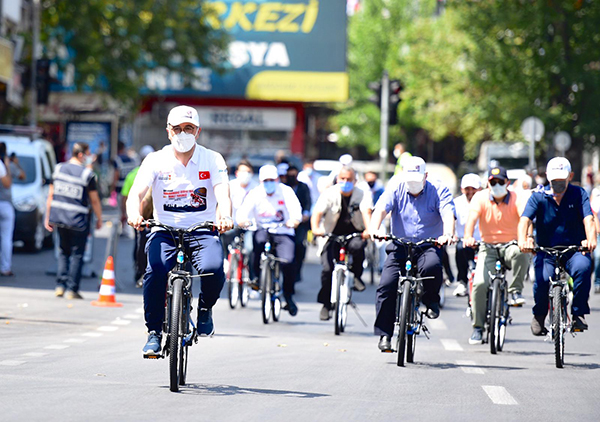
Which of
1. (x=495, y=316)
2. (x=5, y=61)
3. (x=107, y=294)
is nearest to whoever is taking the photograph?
(x=495, y=316)

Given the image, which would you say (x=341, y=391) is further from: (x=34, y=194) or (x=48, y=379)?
(x=34, y=194)

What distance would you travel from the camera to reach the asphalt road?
795cm

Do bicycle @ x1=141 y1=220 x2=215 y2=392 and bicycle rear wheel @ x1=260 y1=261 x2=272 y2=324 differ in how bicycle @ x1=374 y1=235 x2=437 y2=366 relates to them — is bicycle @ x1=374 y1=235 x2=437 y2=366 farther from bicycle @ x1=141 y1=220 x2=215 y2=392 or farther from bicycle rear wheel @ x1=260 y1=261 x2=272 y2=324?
bicycle rear wheel @ x1=260 y1=261 x2=272 y2=324

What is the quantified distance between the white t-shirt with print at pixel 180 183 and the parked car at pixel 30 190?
13251mm

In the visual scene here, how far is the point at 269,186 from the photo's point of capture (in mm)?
15141

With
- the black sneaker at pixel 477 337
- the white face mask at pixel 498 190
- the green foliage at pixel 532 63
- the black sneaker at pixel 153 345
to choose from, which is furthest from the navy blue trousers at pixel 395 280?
the green foliage at pixel 532 63

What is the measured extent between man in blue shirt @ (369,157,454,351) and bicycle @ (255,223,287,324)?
3362mm

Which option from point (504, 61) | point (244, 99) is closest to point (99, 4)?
point (504, 61)

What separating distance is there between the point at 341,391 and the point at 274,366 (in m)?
1.49

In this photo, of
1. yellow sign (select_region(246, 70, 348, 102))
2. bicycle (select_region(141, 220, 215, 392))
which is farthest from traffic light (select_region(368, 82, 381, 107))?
yellow sign (select_region(246, 70, 348, 102))

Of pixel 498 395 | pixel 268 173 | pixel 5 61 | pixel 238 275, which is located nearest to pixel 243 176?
pixel 238 275

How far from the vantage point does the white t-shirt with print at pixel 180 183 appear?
8.74 meters

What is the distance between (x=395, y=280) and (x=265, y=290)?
3.47 metres

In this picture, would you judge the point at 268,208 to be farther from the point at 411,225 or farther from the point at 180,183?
the point at 180,183
